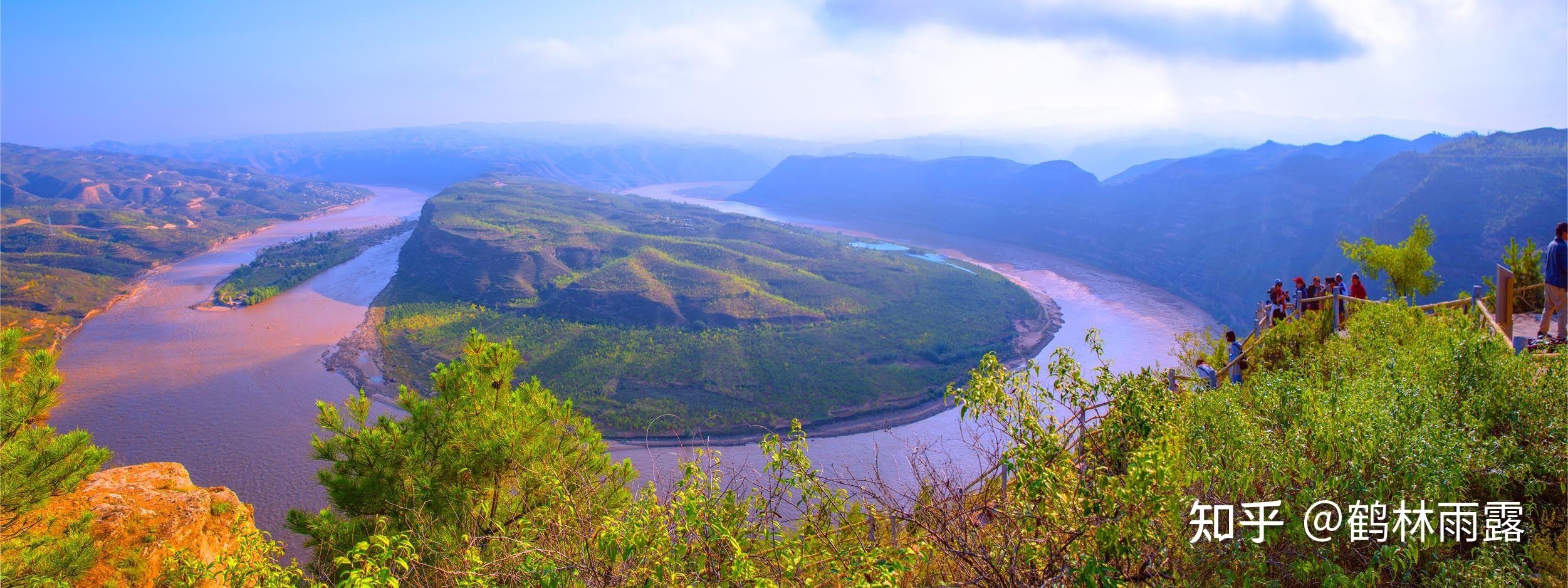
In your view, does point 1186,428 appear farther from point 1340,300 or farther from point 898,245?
point 898,245

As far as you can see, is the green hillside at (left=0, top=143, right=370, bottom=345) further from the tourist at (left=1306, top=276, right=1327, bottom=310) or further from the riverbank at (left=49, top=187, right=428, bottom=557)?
the tourist at (left=1306, top=276, right=1327, bottom=310)

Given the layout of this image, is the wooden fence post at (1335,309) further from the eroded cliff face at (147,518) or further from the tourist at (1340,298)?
the eroded cliff face at (147,518)

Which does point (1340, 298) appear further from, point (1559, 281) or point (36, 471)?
point (36, 471)

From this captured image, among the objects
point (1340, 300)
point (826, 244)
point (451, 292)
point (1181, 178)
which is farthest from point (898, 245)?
point (1340, 300)

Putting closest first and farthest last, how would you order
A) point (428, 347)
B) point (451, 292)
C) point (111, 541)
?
point (111, 541) < point (428, 347) < point (451, 292)

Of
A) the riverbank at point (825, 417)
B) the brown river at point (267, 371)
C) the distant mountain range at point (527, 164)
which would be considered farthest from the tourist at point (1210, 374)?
the distant mountain range at point (527, 164)

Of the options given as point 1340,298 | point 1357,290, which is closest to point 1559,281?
point 1340,298
